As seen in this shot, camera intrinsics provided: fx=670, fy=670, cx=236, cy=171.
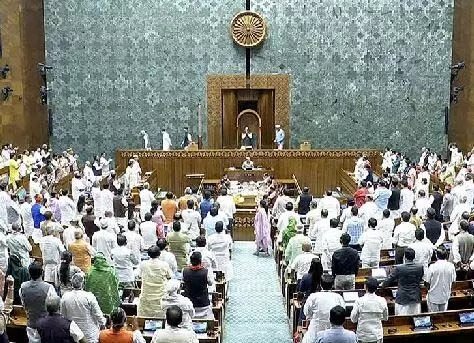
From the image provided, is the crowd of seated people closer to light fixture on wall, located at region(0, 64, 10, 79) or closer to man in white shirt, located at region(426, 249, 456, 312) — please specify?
man in white shirt, located at region(426, 249, 456, 312)

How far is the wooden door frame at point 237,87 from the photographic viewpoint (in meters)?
22.5

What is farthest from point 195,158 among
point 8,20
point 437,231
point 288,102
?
point 437,231

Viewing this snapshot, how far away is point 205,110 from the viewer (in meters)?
22.6

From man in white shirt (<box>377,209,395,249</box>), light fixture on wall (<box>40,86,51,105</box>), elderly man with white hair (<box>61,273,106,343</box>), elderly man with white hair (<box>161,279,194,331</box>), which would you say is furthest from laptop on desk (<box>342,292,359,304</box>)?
light fixture on wall (<box>40,86,51,105</box>)

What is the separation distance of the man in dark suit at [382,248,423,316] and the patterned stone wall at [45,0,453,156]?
14.7 meters

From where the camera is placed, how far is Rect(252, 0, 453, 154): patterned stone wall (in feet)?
72.6

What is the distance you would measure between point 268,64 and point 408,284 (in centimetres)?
1520

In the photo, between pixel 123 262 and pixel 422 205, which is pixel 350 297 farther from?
pixel 422 205

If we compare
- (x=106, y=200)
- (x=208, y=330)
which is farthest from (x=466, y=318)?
(x=106, y=200)

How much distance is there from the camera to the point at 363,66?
22344 millimetres

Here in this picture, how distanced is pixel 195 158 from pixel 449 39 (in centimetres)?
928

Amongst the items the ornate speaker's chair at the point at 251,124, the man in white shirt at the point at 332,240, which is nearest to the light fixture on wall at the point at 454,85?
the ornate speaker's chair at the point at 251,124

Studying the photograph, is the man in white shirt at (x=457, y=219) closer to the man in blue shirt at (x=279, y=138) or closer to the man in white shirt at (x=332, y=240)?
the man in white shirt at (x=332, y=240)

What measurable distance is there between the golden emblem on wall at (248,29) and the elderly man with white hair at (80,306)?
16.3 meters
